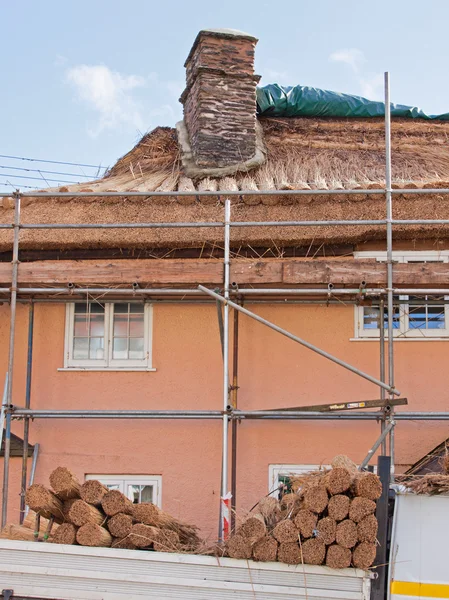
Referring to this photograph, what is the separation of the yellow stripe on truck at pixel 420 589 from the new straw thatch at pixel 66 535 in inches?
95.6

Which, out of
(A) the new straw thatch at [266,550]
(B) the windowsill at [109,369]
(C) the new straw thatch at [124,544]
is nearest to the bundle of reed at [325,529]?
(A) the new straw thatch at [266,550]

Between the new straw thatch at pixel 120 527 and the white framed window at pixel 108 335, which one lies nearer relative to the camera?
the new straw thatch at pixel 120 527

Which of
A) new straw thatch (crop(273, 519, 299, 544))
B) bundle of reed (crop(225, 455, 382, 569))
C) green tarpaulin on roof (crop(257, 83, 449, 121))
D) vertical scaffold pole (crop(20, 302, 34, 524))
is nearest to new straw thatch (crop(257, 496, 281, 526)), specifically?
bundle of reed (crop(225, 455, 382, 569))

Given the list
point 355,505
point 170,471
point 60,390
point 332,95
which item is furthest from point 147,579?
point 332,95

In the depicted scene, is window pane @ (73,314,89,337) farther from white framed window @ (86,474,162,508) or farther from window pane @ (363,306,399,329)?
window pane @ (363,306,399,329)

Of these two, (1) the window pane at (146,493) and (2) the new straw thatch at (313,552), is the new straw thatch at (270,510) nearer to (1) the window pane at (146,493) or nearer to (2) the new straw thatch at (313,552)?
(2) the new straw thatch at (313,552)

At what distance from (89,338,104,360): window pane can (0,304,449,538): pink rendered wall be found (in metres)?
0.22

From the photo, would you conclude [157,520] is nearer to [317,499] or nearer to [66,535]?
[66,535]

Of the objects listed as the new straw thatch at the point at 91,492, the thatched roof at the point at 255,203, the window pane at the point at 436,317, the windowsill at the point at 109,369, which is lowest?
the new straw thatch at the point at 91,492

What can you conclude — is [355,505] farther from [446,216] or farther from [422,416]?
[446,216]

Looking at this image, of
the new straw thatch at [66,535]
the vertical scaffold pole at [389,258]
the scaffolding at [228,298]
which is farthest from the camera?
the scaffolding at [228,298]

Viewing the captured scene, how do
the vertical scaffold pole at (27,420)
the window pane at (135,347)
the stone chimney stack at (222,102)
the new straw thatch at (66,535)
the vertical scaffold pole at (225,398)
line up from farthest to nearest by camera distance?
the stone chimney stack at (222,102)
the window pane at (135,347)
the vertical scaffold pole at (27,420)
the vertical scaffold pole at (225,398)
the new straw thatch at (66,535)

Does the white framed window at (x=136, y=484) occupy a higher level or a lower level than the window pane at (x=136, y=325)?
lower

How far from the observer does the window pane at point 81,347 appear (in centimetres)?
1016
